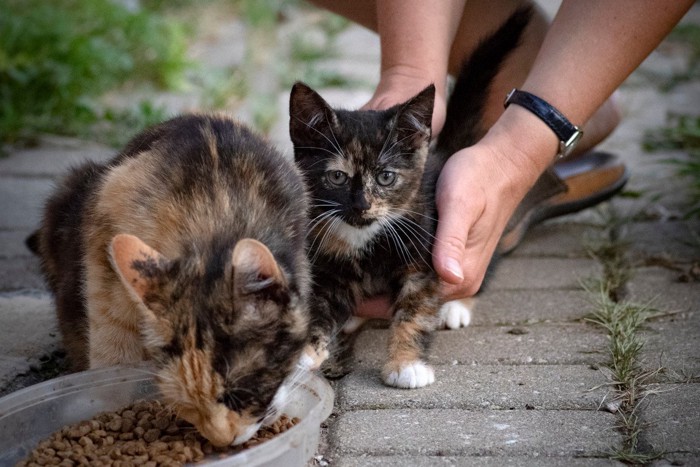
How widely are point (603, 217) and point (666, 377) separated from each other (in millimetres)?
1546

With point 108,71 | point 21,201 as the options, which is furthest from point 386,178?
point 108,71

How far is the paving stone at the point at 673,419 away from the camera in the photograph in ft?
6.37

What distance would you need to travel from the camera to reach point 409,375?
91.7 inches

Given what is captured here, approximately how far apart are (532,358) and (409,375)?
429 millimetres

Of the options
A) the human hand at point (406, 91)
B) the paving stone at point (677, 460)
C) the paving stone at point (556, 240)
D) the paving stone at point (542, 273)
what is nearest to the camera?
the paving stone at point (677, 460)

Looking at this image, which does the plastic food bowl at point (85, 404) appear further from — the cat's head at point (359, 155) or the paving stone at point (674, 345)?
the paving stone at point (674, 345)

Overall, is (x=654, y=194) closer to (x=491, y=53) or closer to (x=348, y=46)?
(x=491, y=53)

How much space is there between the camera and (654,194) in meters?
3.98

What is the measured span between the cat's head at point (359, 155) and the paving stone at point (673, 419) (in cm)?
97

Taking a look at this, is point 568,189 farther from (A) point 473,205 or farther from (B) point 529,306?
(A) point 473,205

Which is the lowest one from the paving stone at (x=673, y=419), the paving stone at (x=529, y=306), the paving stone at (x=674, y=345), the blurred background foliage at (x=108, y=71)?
the paving stone at (x=673, y=419)

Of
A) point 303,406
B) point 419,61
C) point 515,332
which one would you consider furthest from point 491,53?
point 303,406

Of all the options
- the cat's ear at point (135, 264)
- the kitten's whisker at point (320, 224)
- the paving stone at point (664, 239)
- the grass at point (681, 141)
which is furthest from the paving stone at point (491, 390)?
the grass at point (681, 141)

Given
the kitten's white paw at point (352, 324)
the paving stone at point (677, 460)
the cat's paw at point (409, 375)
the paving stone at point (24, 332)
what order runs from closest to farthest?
the paving stone at point (677, 460)
the cat's paw at point (409, 375)
the paving stone at point (24, 332)
the kitten's white paw at point (352, 324)
